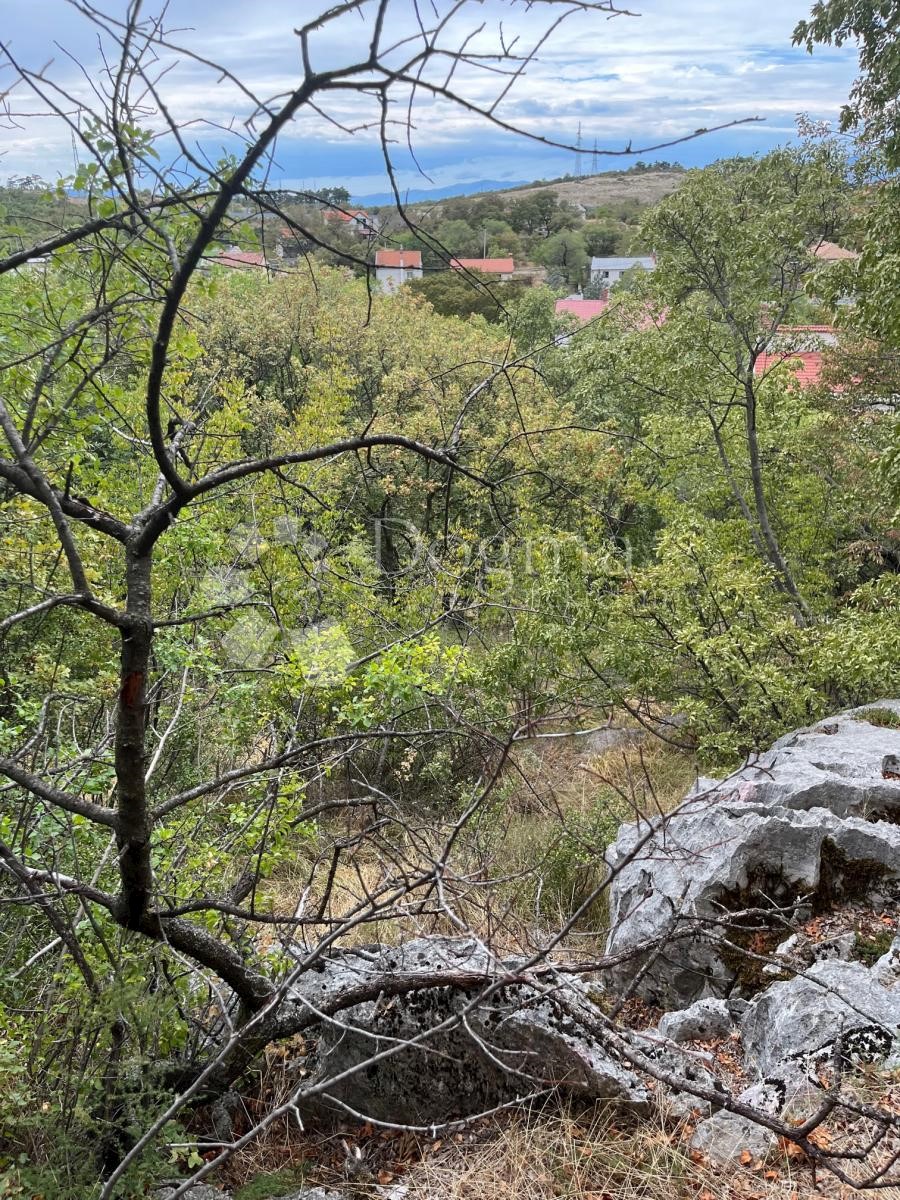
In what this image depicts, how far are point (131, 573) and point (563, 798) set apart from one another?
6593 millimetres

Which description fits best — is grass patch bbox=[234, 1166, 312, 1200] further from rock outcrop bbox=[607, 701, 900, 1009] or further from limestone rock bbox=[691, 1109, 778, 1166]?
rock outcrop bbox=[607, 701, 900, 1009]

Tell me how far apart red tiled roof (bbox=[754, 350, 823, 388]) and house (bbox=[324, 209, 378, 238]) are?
10781mm

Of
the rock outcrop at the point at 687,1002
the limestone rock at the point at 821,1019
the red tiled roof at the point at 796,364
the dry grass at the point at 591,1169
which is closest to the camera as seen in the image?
the dry grass at the point at 591,1169

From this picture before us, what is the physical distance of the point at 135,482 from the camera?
605cm

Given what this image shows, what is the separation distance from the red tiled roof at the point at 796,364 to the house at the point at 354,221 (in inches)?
424

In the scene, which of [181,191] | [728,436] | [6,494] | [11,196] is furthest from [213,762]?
[728,436]

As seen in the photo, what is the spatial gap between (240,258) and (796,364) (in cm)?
1221

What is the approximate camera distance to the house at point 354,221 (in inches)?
66.6

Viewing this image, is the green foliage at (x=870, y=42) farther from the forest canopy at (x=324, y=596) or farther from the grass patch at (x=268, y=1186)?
the grass patch at (x=268, y=1186)

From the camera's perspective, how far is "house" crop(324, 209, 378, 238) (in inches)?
66.6

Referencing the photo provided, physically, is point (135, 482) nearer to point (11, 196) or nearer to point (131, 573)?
point (11, 196)

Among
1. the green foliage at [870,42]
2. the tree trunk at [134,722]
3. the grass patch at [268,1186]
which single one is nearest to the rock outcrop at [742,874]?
the grass patch at [268,1186]

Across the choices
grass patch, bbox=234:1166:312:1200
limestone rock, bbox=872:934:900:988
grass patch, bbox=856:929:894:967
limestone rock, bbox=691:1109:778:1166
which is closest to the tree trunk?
grass patch, bbox=234:1166:312:1200

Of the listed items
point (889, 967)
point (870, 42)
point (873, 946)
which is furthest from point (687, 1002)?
point (870, 42)
